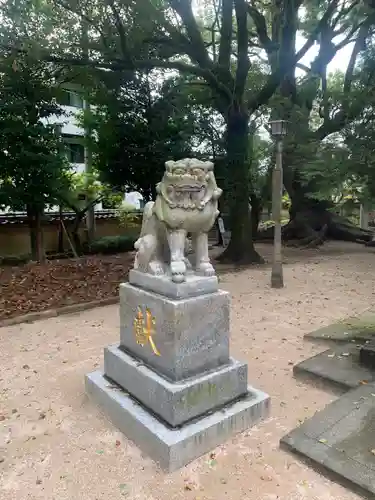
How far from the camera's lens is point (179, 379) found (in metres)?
2.90

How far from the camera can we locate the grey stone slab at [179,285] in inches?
115

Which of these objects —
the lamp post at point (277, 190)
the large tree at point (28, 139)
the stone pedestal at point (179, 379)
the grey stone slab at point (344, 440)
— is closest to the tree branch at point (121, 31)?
the large tree at point (28, 139)

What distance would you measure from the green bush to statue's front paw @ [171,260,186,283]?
10.7 metres

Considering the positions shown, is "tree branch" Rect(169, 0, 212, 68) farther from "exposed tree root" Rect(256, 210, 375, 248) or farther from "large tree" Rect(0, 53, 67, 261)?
"exposed tree root" Rect(256, 210, 375, 248)

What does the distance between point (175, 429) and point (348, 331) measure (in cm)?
315

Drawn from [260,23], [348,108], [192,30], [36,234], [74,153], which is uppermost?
[260,23]

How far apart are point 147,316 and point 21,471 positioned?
1.38 metres

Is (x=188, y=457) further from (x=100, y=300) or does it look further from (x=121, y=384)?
(x=100, y=300)

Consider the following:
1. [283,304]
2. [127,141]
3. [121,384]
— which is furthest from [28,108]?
[121,384]

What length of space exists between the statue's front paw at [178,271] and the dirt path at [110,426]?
1.30 metres

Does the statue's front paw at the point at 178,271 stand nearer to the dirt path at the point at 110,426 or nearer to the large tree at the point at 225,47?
the dirt path at the point at 110,426

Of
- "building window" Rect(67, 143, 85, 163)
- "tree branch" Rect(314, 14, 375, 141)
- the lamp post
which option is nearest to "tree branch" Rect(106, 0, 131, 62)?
"building window" Rect(67, 143, 85, 163)

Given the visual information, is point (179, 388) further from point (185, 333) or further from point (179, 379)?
point (185, 333)

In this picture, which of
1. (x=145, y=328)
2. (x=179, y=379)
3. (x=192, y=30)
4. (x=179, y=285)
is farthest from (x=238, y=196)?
(x=179, y=379)
